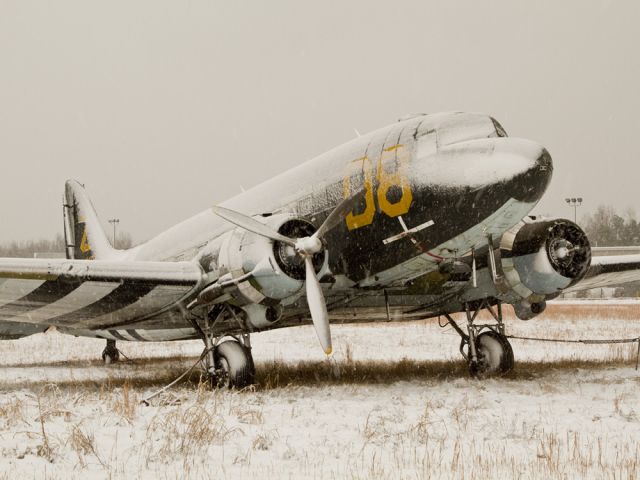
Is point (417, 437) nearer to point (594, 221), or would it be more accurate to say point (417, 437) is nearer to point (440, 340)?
point (440, 340)

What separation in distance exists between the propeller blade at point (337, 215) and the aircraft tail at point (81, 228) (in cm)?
952

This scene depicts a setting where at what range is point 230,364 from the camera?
1021 cm

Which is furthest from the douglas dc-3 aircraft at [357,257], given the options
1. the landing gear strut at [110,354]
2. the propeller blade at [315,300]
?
the landing gear strut at [110,354]

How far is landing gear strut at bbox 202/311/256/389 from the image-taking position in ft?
33.2

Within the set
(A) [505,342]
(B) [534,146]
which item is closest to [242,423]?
(B) [534,146]

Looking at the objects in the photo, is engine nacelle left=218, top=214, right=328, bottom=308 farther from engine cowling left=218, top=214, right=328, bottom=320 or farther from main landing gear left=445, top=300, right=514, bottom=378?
main landing gear left=445, top=300, right=514, bottom=378

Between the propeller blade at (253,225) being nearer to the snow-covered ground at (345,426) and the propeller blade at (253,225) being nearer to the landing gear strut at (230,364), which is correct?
the landing gear strut at (230,364)

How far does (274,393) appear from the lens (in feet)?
31.9

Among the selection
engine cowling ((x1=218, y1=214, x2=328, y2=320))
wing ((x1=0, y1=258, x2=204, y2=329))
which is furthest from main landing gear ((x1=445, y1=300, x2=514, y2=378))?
wing ((x1=0, y1=258, x2=204, y2=329))

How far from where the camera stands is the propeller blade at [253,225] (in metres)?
9.55

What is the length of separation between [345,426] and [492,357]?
16.7ft

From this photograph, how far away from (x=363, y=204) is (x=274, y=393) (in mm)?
2981

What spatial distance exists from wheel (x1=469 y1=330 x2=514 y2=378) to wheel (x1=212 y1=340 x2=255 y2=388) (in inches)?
152

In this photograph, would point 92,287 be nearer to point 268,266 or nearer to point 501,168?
point 268,266
